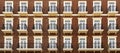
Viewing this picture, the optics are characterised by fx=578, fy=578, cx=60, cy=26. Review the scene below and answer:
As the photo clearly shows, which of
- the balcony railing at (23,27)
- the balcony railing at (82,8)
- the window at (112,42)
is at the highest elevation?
the balcony railing at (82,8)

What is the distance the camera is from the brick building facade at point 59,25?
63406 mm

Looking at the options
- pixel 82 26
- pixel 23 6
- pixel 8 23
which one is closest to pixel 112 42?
pixel 82 26

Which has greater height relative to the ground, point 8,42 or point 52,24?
point 52,24

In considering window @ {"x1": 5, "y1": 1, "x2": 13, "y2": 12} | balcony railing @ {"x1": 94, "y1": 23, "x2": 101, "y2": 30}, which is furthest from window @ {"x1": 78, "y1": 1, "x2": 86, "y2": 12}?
window @ {"x1": 5, "y1": 1, "x2": 13, "y2": 12}

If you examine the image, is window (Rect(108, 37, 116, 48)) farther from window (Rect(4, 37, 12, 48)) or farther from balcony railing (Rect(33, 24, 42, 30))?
window (Rect(4, 37, 12, 48))

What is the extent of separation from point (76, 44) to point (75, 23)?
2.35m

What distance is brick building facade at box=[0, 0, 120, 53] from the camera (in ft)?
208

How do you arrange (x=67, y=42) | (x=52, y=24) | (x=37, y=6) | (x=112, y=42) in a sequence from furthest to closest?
(x=37, y=6)
(x=52, y=24)
(x=67, y=42)
(x=112, y=42)

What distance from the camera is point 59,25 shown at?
210 ft

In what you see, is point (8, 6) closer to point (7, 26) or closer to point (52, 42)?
point (7, 26)

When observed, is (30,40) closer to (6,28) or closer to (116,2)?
(6,28)

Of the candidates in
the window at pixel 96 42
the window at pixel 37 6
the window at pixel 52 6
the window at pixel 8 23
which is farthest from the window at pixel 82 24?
the window at pixel 8 23

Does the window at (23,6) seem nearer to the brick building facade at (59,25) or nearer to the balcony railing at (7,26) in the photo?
the brick building facade at (59,25)

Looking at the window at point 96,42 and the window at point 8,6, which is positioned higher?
the window at point 8,6
